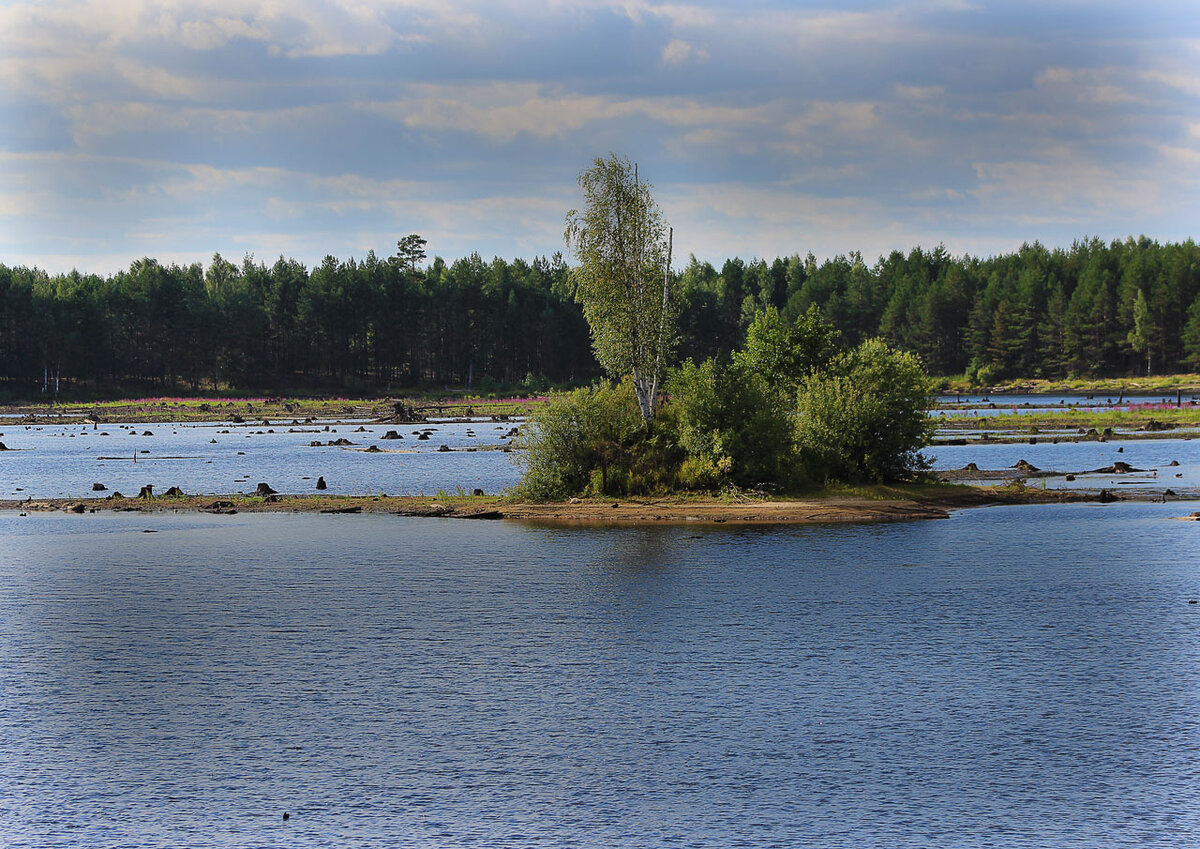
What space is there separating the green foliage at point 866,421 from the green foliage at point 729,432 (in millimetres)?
2227

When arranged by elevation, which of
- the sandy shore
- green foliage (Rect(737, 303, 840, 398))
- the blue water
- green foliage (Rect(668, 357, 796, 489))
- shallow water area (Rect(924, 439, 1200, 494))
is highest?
green foliage (Rect(737, 303, 840, 398))

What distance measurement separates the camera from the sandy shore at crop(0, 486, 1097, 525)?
51.4m

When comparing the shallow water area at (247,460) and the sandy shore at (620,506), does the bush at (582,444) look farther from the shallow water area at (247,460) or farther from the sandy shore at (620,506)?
the shallow water area at (247,460)

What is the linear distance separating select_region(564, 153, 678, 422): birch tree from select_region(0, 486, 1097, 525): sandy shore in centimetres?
577

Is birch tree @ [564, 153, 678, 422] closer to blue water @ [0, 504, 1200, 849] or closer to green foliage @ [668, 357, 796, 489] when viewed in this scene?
green foliage @ [668, 357, 796, 489]

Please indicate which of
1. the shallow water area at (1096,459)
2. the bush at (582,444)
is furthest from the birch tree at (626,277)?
the shallow water area at (1096,459)

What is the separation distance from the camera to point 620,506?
2104 inches

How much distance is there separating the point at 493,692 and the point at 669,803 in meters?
6.79

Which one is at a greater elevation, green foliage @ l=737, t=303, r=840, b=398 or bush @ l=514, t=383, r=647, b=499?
green foliage @ l=737, t=303, r=840, b=398

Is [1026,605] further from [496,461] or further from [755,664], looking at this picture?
[496,461]

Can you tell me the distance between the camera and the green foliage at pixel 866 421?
186ft

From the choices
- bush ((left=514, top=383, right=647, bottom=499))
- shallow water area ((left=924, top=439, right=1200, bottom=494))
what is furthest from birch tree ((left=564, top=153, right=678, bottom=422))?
shallow water area ((left=924, top=439, right=1200, bottom=494))

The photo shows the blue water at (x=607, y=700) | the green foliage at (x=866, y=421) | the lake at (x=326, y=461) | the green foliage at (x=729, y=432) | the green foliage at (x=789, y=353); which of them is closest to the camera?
the blue water at (x=607, y=700)

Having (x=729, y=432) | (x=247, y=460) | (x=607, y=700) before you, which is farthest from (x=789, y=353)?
(x=247, y=460)
